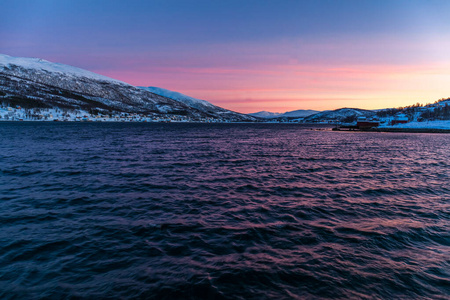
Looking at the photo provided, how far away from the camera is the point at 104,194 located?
20.1 m

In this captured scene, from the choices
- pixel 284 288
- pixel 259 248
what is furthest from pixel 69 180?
pixel 284 288

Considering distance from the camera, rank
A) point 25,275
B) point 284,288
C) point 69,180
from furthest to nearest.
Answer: point 69,180
point 25,275
point 284,288

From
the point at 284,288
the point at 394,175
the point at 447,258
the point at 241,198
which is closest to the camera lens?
the point at 284,288

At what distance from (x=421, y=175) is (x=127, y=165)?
3890 cm

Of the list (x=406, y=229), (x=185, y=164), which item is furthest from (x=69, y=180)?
(x=406, y=229)

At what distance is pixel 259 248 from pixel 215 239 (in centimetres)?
237

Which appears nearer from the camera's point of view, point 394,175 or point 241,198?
point 241,198

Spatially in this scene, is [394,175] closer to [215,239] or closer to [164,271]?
[215,239]

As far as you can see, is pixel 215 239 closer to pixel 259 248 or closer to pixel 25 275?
pixel 259 248

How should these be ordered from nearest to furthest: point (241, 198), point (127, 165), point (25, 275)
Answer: point (25, 275), point (241, 198), point (127, 165)

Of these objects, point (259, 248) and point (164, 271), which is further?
point (259, 248)

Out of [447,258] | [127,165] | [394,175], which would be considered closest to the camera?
[447,258]

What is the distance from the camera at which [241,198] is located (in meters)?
19.5

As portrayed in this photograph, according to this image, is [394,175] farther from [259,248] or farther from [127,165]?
[127,165]
